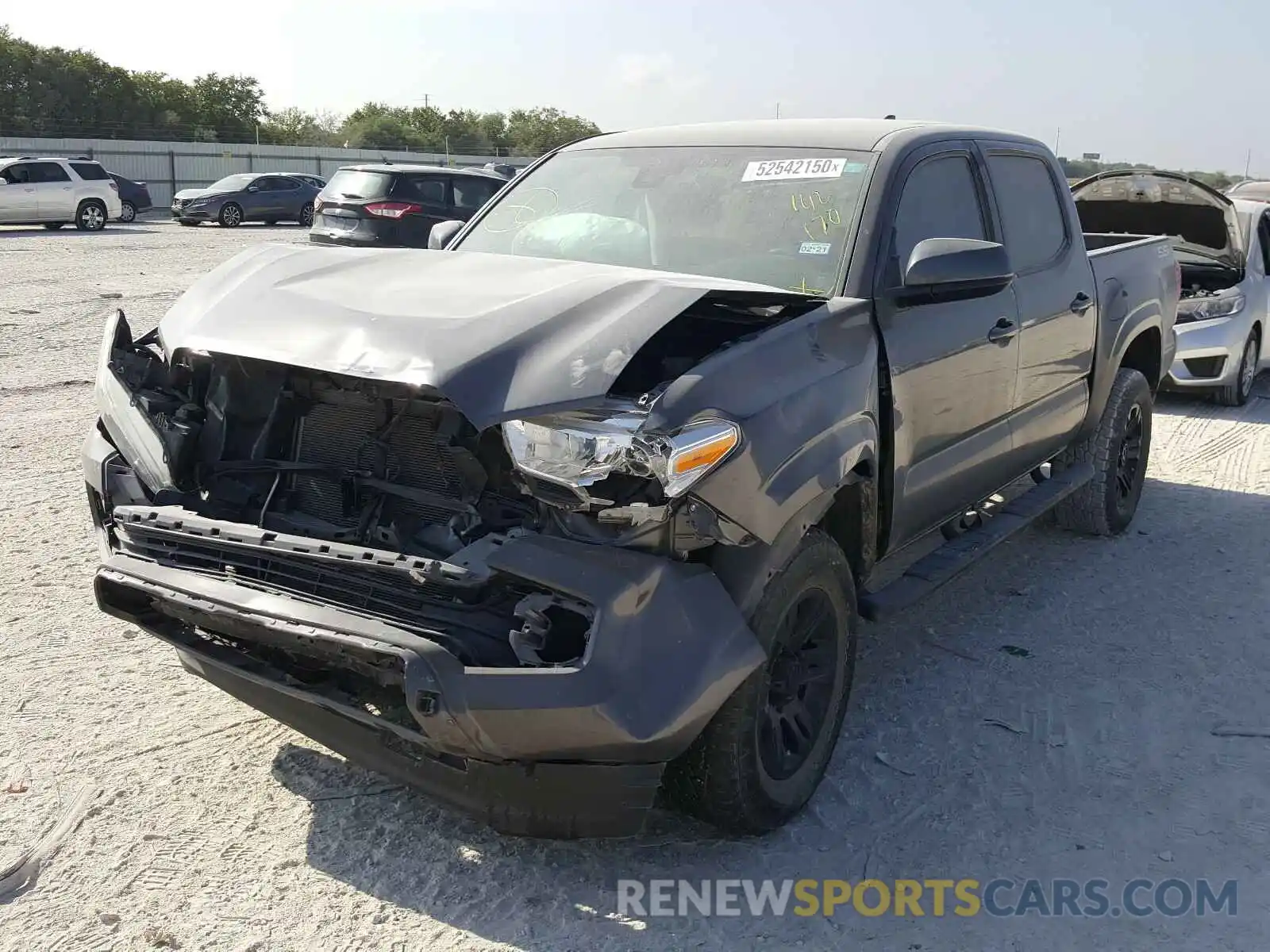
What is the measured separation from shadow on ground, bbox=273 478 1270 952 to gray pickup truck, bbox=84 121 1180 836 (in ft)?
0.85

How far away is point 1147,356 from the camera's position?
659 centimetres

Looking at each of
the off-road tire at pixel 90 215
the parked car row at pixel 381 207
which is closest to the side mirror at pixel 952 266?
the parked car row at pixel 381 207

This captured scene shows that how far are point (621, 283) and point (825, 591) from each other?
3.49 feet

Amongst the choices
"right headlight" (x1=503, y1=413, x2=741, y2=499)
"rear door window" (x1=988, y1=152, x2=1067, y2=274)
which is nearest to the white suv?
"rear door window" (x1=988, y1=152, x2=1067, y2=274)

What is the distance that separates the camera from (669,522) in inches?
111

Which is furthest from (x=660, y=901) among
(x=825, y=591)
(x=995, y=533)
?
(x=995, y=533)

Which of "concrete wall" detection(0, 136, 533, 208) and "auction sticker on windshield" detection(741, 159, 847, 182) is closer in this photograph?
"auction sticker on windshield" detection(741, 159, 847, 182)

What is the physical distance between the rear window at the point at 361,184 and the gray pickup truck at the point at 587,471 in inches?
517

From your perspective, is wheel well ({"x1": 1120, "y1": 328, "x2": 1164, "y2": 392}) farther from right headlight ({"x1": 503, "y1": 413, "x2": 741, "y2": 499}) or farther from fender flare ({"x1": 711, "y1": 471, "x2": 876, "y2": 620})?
right headlight ({"x1": 503, "y1": 413, "x2": 741, "y2": 499})

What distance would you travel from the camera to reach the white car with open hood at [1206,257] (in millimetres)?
9672

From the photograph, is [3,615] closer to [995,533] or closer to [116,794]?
[116,794]

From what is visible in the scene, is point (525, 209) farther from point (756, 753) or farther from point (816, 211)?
point (756, 753)

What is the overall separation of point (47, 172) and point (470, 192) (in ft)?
37.6

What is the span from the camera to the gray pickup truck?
8.92 feet
